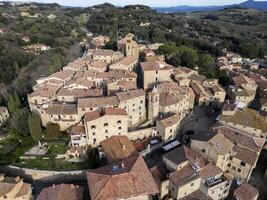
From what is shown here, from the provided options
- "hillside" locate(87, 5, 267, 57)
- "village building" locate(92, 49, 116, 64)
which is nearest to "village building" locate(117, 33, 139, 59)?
"village building" locate(92, 49, 116, 64)

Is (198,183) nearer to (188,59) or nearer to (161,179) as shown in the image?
(161,179)

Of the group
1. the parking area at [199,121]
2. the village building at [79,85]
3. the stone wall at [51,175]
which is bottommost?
the stone wall at [51,175]

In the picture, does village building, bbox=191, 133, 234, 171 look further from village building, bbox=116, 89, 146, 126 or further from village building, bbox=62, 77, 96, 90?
village building, bbox=62, 77, 96, 90

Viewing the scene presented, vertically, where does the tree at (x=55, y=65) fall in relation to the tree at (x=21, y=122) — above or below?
above

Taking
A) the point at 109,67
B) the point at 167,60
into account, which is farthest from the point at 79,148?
the point at 167,60

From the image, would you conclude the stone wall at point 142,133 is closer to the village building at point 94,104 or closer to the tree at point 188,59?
the village building at point 94,104

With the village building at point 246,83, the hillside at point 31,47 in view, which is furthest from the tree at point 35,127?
the village building at point 246,83
